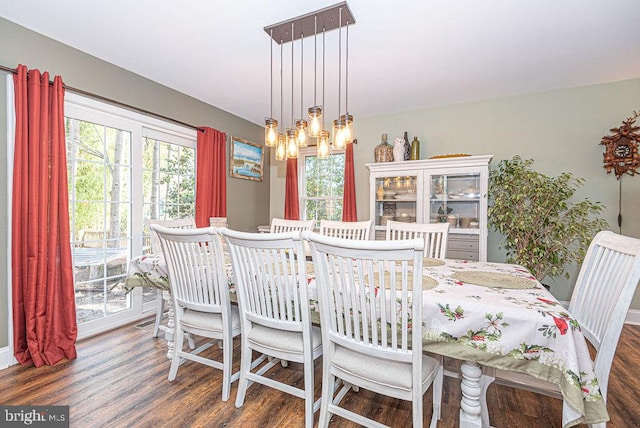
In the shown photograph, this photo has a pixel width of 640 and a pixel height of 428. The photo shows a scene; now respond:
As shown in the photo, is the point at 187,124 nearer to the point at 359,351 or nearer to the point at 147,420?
the point at 147,420

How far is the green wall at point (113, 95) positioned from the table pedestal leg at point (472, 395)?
9.67 ft

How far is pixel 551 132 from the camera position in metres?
3.44

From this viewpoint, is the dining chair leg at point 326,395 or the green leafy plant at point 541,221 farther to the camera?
the green leafy plant at point 541,221

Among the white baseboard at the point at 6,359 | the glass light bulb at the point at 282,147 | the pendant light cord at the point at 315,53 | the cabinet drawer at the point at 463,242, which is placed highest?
the pendant light cord at the point at 315,53

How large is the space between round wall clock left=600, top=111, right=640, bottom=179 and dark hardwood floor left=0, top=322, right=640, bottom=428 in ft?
6.07

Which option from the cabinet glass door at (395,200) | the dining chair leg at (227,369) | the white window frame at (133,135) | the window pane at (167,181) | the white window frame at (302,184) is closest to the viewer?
the dining chair leg at (227,369)

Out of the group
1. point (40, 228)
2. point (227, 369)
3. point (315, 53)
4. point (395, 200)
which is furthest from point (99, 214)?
point (395, 200)

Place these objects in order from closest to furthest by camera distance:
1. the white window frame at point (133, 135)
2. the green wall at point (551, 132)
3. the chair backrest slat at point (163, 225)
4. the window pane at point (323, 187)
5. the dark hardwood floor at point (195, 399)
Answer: the dark hardwood floor at point (195, 399), the chair backrest slat at point (163, 225), the white window frame at point (133, 135), the green wall at point (551, 132), the window pane at point (323, 187)

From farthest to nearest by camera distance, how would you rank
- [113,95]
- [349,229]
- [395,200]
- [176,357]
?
[395,200], [349,229], [113,95], [176,357]

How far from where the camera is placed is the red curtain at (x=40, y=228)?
2203mm

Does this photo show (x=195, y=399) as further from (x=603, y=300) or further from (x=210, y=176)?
(x=210, y=176)

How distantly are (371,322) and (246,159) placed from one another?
11.6ft

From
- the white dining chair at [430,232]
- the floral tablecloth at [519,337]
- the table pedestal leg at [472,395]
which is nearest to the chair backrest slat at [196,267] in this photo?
the floral tablecloth at [519,337]

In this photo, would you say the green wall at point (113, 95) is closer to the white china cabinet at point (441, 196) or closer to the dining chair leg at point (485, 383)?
the white china cabinet at point (441, 196)
